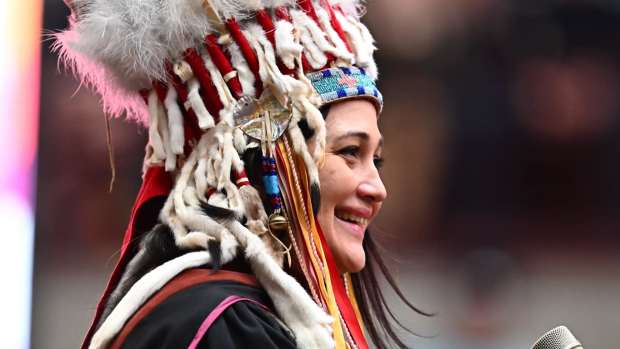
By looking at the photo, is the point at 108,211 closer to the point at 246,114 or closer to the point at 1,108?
the point at 1,108

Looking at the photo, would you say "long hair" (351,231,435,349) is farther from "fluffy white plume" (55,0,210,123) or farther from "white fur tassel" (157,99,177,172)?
"fluffy white plume" (55,0,210,123)

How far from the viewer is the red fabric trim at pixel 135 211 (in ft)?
5.96

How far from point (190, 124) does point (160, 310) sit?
1.44ft

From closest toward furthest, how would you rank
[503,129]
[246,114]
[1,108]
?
[246,114]
[1,108]
[503,129]

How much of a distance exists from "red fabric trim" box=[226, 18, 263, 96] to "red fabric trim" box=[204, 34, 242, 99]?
4 cm

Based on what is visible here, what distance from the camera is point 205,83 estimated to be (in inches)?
72.4

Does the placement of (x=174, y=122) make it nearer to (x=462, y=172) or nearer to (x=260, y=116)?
(x=260, y=116)

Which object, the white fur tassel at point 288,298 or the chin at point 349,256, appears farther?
the chin at point 349,256

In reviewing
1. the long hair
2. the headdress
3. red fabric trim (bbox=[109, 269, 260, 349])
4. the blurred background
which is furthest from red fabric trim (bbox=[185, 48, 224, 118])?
the blurred background

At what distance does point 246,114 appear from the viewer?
1.84 metres

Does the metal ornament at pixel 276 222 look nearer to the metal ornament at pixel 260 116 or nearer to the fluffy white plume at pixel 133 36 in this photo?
the metal ornament at pixel 260 116

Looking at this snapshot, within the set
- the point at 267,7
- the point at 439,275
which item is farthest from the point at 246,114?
the point at 439,275

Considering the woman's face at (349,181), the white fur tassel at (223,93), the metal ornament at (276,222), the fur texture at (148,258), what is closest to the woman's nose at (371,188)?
the woman's face at (349,181)

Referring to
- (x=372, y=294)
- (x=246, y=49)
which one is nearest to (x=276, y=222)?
(x=246, y=49)
